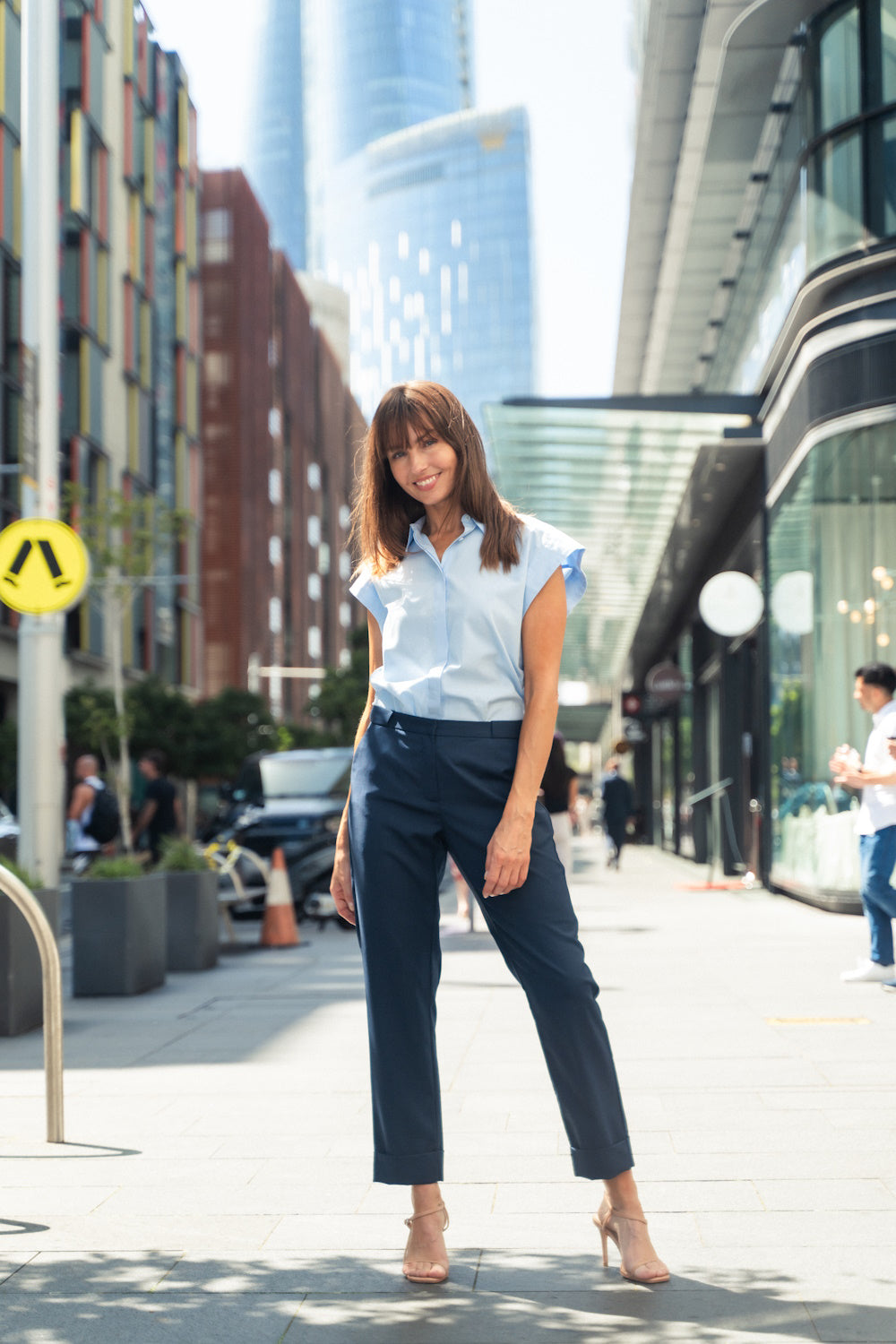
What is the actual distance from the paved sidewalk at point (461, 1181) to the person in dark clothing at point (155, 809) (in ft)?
25.2

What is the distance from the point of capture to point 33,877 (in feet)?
26.0

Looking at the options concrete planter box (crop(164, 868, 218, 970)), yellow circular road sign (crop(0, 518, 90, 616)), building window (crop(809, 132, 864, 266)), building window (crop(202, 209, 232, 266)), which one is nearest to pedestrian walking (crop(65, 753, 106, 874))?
concrete planter box (crop(164, 868, 218, 970))

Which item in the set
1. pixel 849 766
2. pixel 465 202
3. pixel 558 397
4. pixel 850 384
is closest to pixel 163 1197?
pixel 849 766

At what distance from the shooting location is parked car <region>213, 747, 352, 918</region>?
14.8 m

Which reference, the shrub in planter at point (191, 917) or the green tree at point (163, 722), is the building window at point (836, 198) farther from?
the green tree at point (163, 722)

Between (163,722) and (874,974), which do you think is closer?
(874,974)

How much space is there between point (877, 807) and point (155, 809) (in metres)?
9.75

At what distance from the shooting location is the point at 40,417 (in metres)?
11.6

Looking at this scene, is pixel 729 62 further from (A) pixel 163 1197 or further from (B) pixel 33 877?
(A) pixel 163 1197

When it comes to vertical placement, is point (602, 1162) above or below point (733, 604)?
below

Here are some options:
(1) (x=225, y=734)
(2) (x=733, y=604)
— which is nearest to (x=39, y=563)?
(2) (x=733, y=604)

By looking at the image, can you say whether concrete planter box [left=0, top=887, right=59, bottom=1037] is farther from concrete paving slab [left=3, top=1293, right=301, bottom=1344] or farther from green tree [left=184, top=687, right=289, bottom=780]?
green tree [left=184, top=687, right=289, bottom=780]

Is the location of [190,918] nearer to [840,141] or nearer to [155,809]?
[155,809]

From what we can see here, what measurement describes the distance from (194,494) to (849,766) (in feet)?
155
